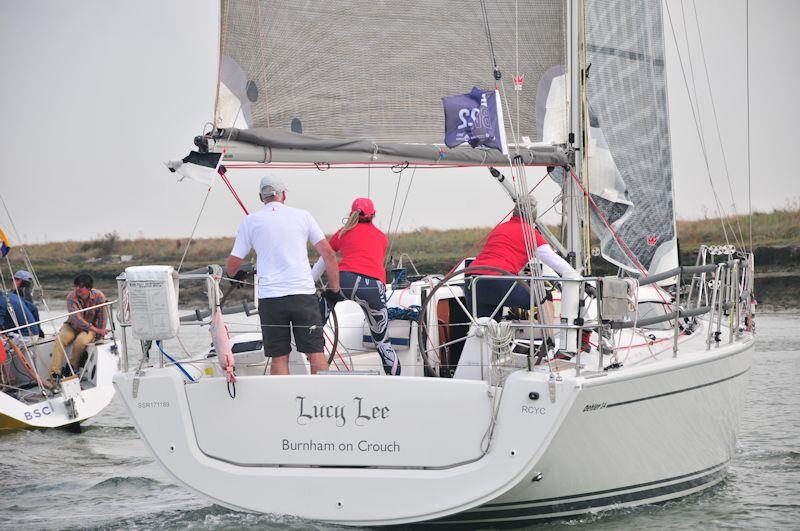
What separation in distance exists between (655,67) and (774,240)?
19482 mm

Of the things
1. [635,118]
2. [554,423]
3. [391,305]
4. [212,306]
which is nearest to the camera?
[554,423]

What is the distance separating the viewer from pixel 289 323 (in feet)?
21.0

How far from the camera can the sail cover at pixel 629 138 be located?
9531 mm

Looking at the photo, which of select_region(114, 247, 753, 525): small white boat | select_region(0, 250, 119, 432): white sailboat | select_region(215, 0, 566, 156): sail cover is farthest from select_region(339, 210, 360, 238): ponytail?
select_region(0, 250, 119, 432): white sailboat

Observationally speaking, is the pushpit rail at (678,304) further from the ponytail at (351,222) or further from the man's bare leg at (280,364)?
the man's bare leg at (280,364)

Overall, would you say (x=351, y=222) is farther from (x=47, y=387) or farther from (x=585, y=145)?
(x=47, y=387)

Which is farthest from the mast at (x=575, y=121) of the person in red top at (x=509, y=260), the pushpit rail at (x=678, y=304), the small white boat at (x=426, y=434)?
the small white boat at (x=426, y=434)

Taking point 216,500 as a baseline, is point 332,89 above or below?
above

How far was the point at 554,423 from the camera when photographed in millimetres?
5781

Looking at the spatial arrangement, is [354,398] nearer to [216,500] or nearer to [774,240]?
[216,500]

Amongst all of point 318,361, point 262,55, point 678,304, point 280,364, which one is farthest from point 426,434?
point 262,55

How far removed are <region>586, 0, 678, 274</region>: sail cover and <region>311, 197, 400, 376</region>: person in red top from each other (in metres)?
3.23

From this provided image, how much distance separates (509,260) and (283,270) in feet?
5.50

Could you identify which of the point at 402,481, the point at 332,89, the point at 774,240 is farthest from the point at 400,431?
the point at 774,240
